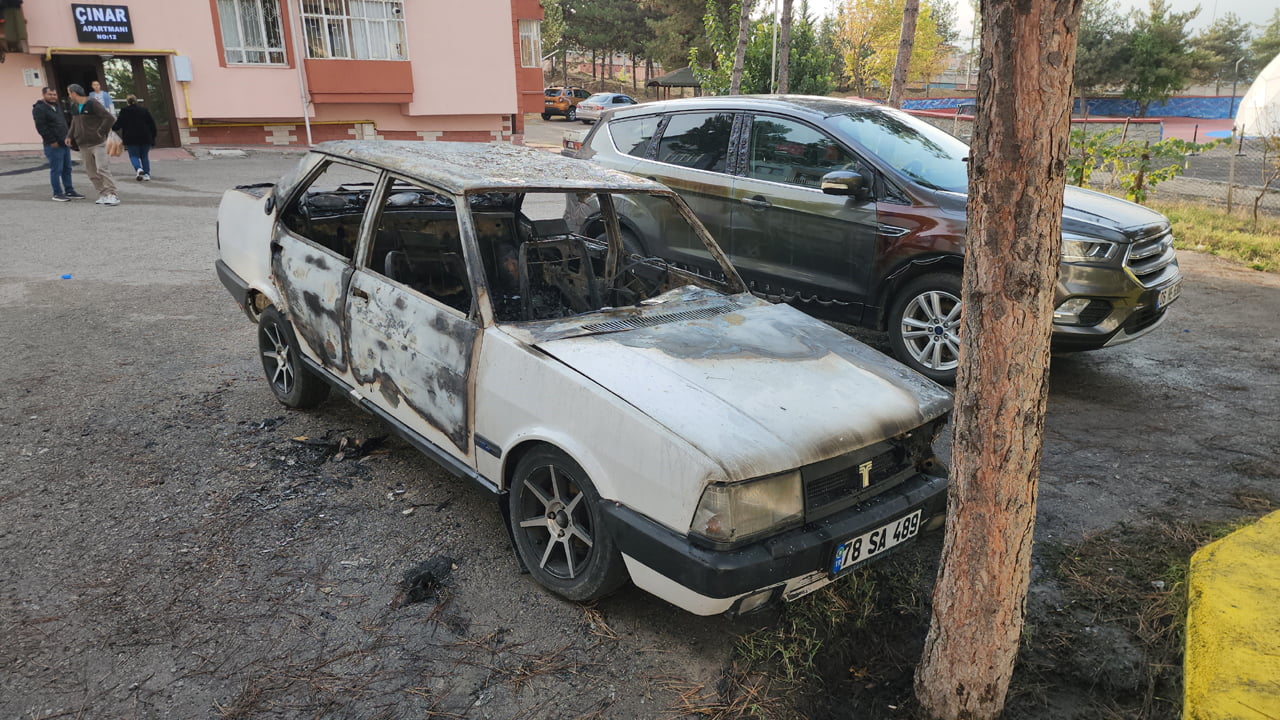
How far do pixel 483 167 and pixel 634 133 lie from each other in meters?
3.34

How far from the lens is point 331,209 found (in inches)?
193

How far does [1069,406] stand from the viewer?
5188 millimetres

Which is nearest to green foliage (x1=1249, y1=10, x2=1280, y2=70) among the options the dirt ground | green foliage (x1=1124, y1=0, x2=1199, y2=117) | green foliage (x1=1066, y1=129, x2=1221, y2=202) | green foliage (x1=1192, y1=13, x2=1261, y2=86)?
green foliage (x1=1192, y1=13, x2=1261, y2=86)

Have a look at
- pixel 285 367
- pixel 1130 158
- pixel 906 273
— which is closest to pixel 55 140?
pixel 285 367

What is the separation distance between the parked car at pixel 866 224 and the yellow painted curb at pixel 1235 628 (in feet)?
6.59

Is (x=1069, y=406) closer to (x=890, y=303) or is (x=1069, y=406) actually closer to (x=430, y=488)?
(x=890, y=303)

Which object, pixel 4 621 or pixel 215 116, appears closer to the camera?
pixel 4 621

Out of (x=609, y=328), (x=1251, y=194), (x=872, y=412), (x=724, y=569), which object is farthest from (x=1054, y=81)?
(x=1251, y=194)

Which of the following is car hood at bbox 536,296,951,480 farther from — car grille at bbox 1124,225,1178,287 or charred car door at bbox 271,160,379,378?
car grille at bbox 1124,225,1178,287

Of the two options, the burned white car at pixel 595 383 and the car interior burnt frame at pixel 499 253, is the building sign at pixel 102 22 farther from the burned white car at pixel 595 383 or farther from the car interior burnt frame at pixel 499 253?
the burned white car at pixel 595 383

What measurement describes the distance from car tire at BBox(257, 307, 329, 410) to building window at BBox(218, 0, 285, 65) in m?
18.9

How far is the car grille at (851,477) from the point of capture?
107 inches

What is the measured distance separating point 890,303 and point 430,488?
3393 millimetres

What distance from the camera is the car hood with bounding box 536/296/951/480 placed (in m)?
2.65
